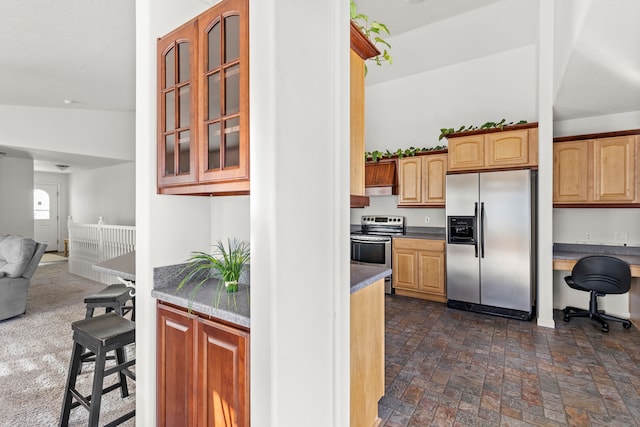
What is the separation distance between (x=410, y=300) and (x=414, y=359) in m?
1.90

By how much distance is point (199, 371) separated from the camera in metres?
1.44

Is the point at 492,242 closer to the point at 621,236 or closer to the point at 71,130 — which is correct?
the point at 621,236

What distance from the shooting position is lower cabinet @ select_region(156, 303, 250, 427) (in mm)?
1286

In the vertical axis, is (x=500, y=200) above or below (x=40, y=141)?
below

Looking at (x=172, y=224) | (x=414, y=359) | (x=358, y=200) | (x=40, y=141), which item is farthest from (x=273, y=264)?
(x=40, y=141)

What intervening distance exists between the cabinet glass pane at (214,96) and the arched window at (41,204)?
11.1 m

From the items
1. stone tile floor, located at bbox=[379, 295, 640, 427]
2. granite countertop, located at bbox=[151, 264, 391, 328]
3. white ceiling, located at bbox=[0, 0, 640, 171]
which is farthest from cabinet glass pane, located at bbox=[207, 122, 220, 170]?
white ceiling, located at bbox=[0, 0, 640, 171]

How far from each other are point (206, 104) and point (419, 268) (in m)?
3.96

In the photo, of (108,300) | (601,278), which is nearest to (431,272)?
(601,278)

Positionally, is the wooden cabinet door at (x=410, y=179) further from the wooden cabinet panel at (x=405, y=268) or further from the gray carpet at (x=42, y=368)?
the gray carpet at (x=42, y=368)

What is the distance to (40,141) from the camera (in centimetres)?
527

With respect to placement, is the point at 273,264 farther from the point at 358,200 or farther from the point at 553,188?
the point at 553,188

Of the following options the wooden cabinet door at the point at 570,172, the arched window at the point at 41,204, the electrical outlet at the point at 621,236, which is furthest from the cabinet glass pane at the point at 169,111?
the arched window at the point at 41,204

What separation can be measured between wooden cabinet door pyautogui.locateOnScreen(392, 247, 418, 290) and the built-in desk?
169 centimetres
